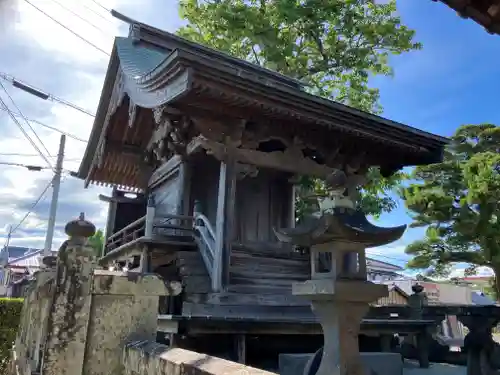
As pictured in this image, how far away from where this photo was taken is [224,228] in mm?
7312

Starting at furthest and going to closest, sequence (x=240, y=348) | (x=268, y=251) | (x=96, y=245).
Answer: (x=268, y=251)
(x=240, y=348)
(x=96, y=245)

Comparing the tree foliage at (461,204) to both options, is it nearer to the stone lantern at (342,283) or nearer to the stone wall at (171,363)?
the stone lantern at (342,283)

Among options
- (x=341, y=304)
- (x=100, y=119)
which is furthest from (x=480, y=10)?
(x=100, y=119)

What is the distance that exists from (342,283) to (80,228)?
2.13 meters

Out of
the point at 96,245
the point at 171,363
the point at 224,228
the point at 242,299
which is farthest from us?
the point at 224,228

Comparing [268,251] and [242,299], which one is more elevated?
[268,251]

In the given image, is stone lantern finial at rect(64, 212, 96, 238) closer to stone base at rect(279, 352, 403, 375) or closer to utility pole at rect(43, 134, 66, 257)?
stone base at rect(279, 352, 403, 375)

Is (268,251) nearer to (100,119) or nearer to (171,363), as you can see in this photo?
(100,119)

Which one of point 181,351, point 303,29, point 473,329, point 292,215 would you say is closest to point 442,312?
point 473,329

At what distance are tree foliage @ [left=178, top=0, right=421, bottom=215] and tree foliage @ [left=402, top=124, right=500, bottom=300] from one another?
1.95m

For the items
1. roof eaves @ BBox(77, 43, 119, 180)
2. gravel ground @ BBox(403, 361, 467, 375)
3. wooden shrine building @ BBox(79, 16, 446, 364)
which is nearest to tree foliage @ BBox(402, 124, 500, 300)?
wooden shrine building @ BBox(79, 16, 446, 364)

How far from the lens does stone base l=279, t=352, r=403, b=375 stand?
17.4ft

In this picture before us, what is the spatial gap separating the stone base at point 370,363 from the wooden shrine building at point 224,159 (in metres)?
0.81

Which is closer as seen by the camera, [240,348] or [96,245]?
[96,245]
